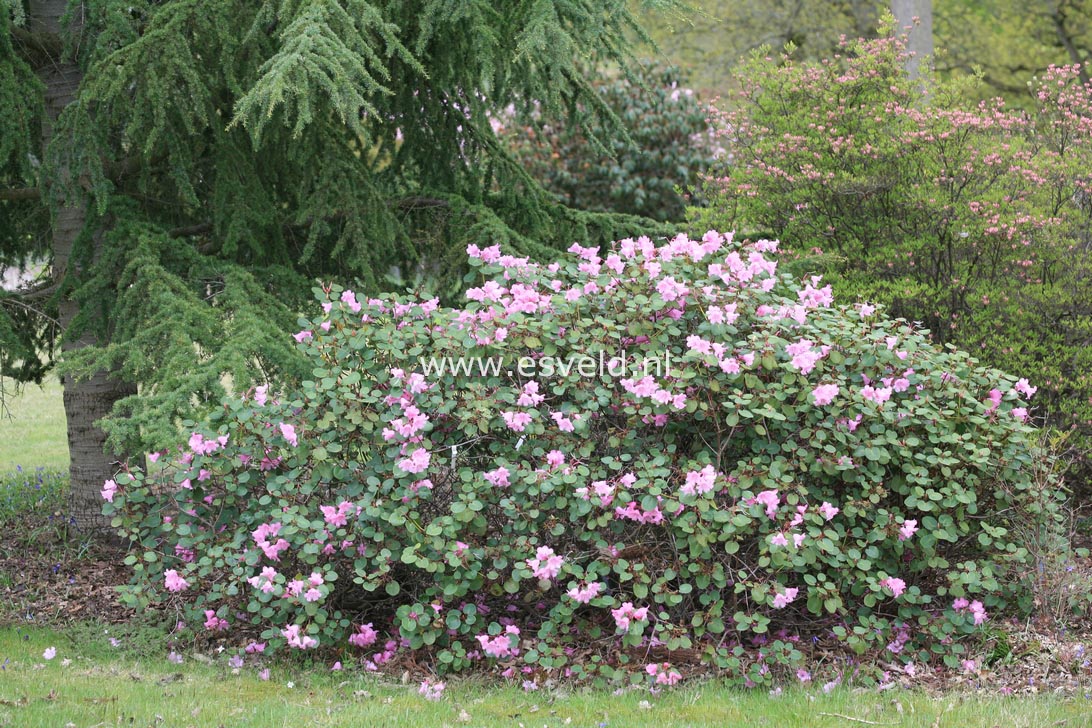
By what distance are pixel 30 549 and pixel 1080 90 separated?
283 inches

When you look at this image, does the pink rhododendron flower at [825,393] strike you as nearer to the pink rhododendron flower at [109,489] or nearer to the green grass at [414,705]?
the green grass at [414,705]

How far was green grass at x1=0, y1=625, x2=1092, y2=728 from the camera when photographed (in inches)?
151

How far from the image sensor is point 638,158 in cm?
1181

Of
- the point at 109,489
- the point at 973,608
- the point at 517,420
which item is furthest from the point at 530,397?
the point at 973,608

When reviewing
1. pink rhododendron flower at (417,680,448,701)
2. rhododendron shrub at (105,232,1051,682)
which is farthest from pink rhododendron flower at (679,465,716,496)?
pink rhododendron flower at (417,680,448,701)

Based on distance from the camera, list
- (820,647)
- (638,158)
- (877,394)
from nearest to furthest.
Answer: (877,394) < (820,647) < (638,158)

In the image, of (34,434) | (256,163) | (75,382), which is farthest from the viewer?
(34,434)

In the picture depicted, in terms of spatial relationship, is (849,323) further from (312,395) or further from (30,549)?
(30,549)

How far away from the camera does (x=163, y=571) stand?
491cm

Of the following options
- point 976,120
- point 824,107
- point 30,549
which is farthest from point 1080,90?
point 30,549

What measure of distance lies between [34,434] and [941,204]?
9.15m

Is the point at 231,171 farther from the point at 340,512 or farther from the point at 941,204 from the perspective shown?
the point at 941,204

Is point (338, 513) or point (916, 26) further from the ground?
point (916, 26)

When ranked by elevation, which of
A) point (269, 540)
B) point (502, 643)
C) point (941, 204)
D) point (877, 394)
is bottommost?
point (502, 643)
